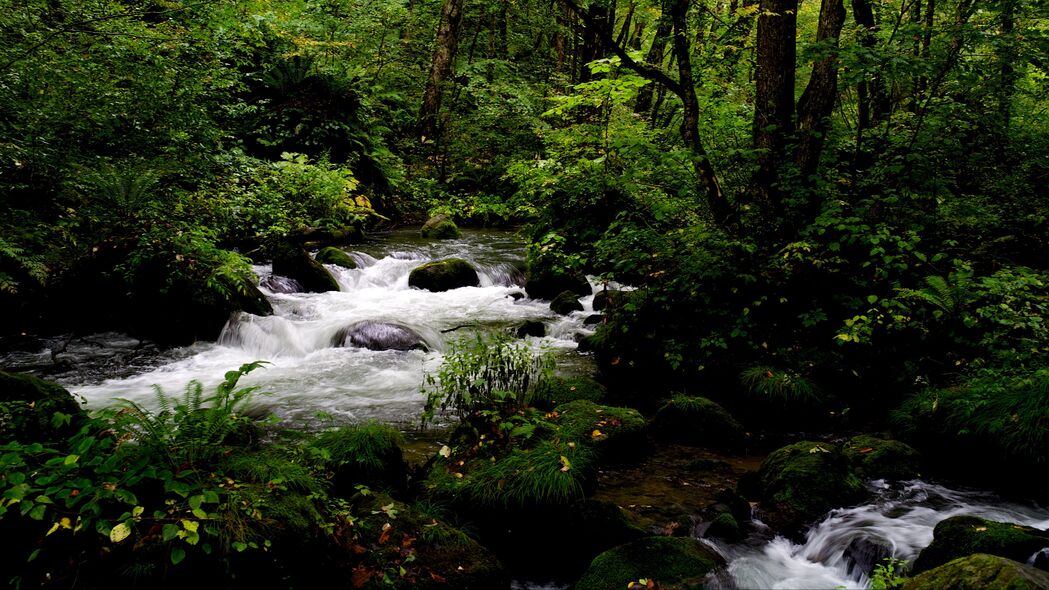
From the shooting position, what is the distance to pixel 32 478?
2521mm

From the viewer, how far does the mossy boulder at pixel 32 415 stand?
9.84 feet

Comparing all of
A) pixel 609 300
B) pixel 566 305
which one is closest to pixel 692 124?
pixel 609 300

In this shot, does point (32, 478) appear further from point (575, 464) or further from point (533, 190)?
point (533, 190)

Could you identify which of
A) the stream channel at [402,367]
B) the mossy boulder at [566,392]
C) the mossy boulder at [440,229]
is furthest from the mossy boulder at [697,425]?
the mossy boulder at [440,229]

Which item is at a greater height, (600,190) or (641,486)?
(600,190)

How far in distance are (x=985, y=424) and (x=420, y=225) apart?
15.3 metres

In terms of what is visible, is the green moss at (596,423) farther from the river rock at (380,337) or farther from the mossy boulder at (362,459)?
the river rock at (380,337)

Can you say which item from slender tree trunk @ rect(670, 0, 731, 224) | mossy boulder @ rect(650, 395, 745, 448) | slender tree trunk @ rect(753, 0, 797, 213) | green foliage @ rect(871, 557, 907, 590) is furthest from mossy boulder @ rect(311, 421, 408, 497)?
slender tree trunk @ rect(753, 0, 797, 213)

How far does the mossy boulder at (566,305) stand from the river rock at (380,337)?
9.65ft

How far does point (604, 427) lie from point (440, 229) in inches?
475

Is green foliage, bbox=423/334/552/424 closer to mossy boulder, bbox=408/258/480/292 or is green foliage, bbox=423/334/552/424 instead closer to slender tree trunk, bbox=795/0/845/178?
slender tree trunk, bbox=795/0/845/178

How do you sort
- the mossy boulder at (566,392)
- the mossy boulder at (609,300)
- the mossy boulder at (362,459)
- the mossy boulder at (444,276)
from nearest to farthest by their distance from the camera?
the mossy boulder at (362,459) < the mossy boulder at (566,392) < the mossy boulder at (609,300) < the mossy boulder at (444,276)

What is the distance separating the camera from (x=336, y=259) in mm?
12562

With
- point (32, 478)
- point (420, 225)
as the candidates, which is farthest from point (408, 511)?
point (420, 225)
